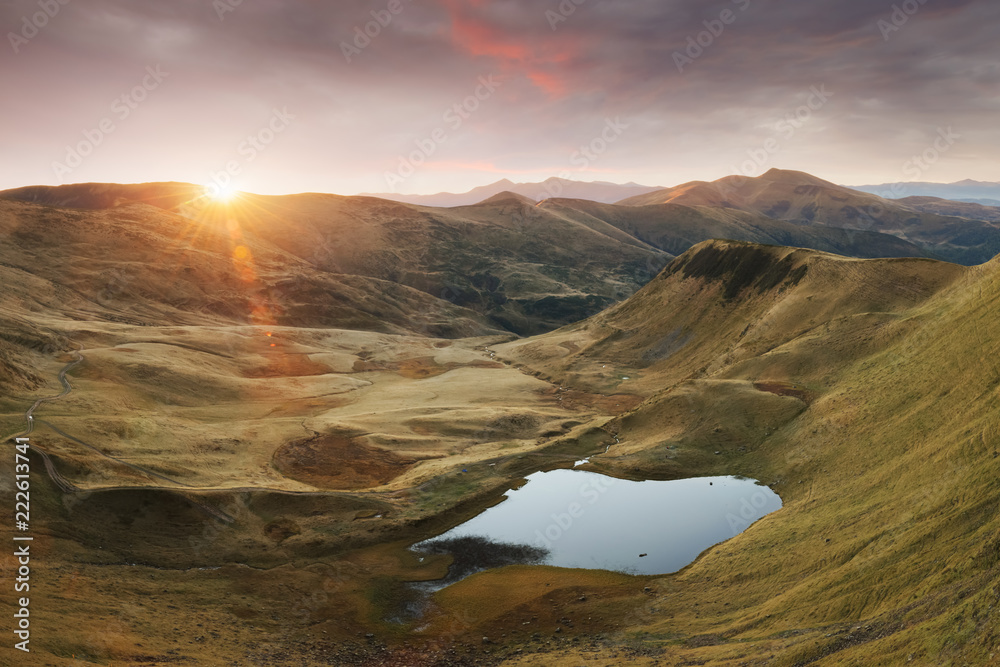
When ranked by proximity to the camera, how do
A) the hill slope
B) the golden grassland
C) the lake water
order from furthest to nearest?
1. the lake water
2. the golden grassland
3. the hill slope

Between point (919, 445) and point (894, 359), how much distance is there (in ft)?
78.2

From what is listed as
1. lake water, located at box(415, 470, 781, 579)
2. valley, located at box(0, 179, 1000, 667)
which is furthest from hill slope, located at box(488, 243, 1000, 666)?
lake water, located at box(415, 470, 781, 579)

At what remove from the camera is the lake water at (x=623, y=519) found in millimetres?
50969

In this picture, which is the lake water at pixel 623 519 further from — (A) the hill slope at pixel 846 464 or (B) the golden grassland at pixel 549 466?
(A) the hill slope at pixel 846 464

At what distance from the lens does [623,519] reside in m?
58.3

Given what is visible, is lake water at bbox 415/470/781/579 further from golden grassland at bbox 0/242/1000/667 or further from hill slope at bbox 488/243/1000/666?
hill slope at bbox 488/243/1000/666

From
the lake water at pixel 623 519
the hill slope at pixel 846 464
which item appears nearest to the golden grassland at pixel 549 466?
the hill slope at pixel 846 464

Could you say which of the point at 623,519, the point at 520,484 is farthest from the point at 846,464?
the point at 520,484

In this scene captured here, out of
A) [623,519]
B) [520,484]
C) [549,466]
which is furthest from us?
[549,466]

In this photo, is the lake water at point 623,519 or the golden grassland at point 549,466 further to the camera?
the lake water at point 623,519

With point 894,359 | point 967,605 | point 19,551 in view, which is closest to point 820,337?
point 894,359

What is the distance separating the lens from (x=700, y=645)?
3428 cm

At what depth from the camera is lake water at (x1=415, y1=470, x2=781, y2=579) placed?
167 feet

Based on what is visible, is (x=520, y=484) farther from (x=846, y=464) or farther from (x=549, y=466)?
(x=846, y=464)
